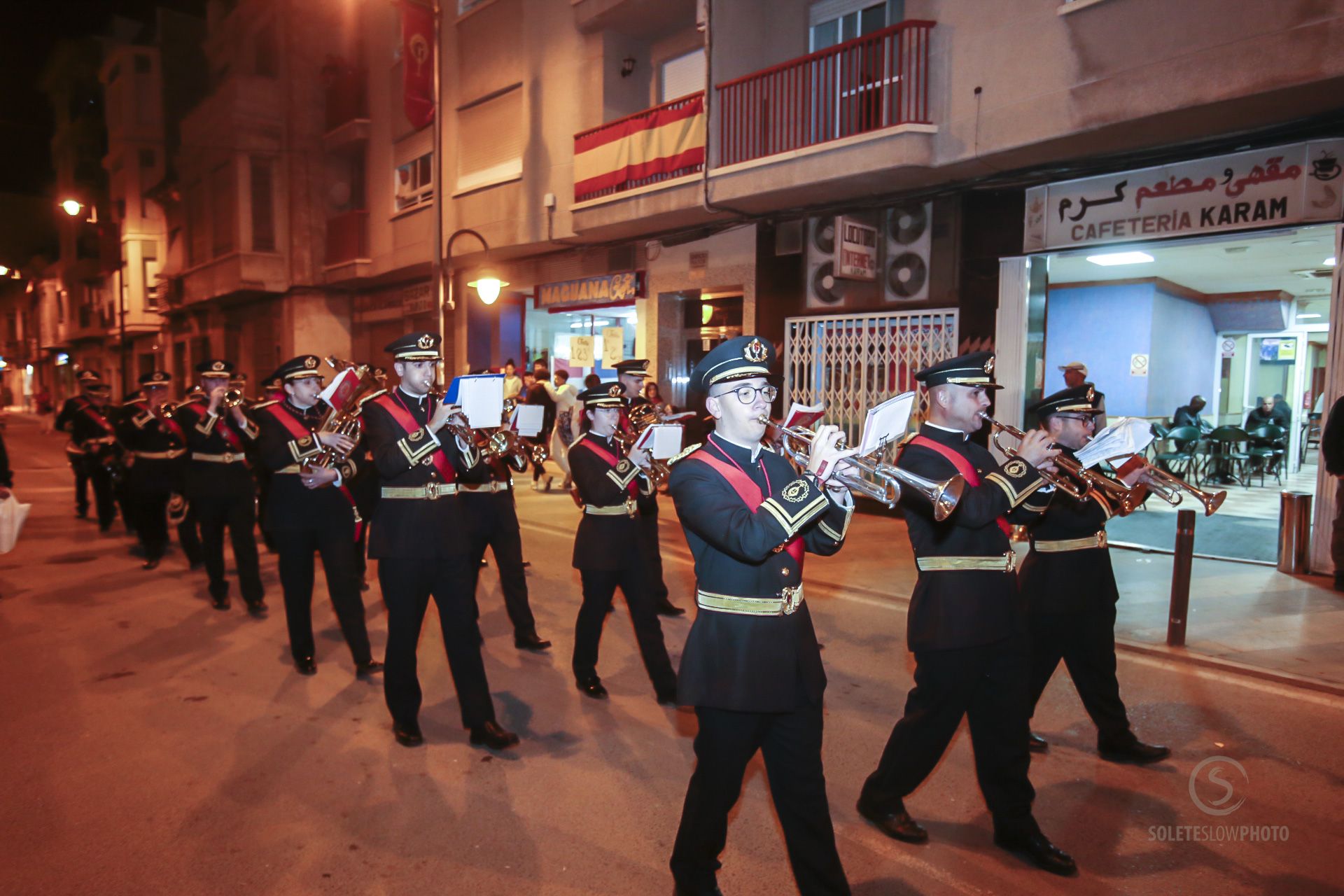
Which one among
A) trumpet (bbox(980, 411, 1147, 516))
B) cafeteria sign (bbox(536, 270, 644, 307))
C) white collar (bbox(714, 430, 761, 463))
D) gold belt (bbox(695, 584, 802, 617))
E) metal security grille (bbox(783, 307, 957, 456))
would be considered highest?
cafeteria sign (bbox(536, 270, 644, 307))

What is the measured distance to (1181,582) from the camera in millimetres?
6328

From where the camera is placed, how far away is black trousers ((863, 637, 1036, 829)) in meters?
3.53

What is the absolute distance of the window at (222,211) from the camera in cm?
2502

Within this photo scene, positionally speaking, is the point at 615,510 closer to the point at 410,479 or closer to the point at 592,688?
the point at 592,688

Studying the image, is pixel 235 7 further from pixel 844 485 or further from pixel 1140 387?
pixel 844 485

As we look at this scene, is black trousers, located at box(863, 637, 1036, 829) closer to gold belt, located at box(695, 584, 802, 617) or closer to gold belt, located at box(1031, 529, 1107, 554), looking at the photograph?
gold belt, located at box(695, 584, 802, 617)

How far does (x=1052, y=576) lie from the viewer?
Result: 4.45 meters

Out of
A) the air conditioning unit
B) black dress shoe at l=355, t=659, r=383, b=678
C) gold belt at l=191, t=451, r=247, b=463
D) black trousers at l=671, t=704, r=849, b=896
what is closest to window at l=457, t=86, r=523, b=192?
the air conditioning unit

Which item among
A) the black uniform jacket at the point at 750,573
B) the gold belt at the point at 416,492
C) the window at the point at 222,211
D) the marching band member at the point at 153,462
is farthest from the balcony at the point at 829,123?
the window at the point at 222,211

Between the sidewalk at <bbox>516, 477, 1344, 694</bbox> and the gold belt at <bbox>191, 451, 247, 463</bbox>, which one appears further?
the gold belt at <bbox>191, 451, 247, 463</bbox>

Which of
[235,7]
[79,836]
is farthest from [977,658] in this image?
[235,7]

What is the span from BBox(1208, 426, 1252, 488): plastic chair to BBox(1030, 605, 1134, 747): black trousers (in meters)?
12.6

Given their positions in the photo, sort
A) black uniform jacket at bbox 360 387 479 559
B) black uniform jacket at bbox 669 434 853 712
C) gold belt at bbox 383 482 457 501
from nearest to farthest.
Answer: black uniform jacket at bbox 669 434 853 712 → black uniform jacket at bbox 360 387 479 559 → gold belt at bbox 383 482 457 501

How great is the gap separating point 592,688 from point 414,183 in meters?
18.5
